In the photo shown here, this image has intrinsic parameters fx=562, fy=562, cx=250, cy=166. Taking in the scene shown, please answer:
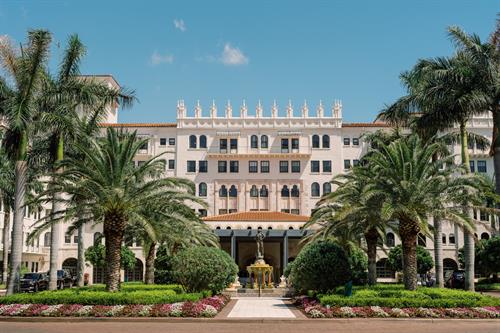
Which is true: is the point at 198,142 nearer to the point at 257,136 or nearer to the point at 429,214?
the point at 257,136

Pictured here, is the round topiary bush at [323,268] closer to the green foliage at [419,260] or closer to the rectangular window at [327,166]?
the green foliage at [419,260]

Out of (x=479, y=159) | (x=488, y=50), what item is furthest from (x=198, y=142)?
(x=488, y=50)

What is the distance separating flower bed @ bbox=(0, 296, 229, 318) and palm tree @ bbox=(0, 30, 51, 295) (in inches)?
202

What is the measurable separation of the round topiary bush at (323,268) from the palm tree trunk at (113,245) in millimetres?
9942

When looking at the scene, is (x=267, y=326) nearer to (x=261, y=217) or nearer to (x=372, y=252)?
(x=372, y=252)

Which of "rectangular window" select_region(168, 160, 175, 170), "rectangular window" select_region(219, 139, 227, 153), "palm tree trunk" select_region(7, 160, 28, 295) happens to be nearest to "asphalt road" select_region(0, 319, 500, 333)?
"palm tree trunk" select_region(7, 160, 28, 295)

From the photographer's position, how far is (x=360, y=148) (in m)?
72.4

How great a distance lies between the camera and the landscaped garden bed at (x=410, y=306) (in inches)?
957

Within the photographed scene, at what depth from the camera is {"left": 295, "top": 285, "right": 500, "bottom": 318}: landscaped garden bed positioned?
79.7ft

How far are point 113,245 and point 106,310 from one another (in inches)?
178

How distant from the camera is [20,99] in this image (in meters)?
29.3

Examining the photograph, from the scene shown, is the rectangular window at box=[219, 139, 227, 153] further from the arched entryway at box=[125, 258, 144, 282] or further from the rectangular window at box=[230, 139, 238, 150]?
the arched entryway at box=[125, 258, 144, 282]

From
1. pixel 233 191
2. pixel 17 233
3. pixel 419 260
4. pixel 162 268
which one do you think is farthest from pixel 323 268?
pixel 233 191

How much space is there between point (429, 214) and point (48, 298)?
1888cm
